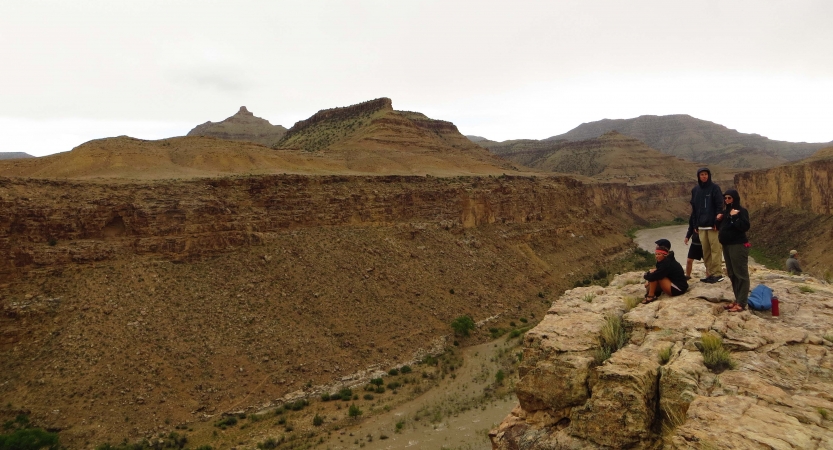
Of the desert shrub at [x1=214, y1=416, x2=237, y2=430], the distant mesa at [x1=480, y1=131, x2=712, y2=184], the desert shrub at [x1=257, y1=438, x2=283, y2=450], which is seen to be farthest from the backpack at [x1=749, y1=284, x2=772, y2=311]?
the distant mesa at [x1=480, y1=131, x2=712, y2=184]

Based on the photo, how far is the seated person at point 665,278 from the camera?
7.77m

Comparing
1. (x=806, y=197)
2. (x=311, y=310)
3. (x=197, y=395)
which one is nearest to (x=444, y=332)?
(x=311, y=310)

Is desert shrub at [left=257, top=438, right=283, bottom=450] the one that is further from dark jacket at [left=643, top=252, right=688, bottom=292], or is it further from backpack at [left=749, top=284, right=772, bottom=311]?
backpack at [left=749, top=284, right=772, bottom=311]

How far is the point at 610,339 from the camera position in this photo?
6.39 meters

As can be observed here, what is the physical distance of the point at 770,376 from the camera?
5.04 meters

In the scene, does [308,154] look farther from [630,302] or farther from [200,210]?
[630,302]

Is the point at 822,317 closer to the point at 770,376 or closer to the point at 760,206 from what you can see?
the point at 770,376

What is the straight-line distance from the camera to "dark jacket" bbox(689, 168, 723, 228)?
27.7 ft

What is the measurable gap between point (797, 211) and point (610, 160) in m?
68.1

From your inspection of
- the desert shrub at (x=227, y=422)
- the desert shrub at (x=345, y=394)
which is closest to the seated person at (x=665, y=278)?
the desert shrub at (x=345, y=394)

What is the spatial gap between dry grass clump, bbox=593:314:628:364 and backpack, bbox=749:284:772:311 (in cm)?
191

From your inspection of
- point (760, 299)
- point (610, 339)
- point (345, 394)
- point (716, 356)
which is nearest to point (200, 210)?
point (345, 394)

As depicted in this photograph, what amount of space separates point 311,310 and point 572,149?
126 m

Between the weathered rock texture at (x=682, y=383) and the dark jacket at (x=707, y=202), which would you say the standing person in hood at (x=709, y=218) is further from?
the weathered rock texture at (x=682, y=383)
